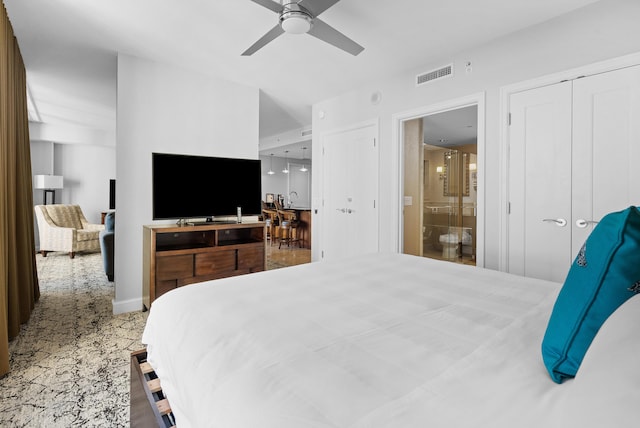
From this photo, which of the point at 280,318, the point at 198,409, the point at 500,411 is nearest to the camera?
the point at 500,411

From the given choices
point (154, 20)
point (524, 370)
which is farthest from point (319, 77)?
point (524, 370)

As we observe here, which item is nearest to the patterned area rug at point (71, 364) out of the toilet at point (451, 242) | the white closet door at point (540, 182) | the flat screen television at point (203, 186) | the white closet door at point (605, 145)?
the flat screen television at point (203, 186)

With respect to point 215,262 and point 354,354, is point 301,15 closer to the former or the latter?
point 354,354

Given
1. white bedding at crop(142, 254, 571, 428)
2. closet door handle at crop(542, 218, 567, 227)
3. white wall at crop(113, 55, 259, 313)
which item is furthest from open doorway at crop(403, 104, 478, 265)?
white bedding at crop(142, 254, 571, 428)

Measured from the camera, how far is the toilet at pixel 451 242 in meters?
5.94

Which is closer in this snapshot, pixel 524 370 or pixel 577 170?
pixel 524 370

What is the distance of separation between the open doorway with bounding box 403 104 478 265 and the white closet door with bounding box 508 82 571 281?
156cm

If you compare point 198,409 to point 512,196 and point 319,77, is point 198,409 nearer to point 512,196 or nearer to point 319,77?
point 512,196

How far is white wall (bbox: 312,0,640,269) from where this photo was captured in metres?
2.43

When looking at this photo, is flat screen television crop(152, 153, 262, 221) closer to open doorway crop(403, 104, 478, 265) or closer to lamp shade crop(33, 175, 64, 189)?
open doorway crop(403, 104, 478, 265)

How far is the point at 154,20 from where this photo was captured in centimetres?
277

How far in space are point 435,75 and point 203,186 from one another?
282cm

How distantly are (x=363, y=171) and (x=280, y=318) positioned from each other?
11.2 ft

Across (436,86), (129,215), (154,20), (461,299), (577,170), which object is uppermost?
(154,20)
